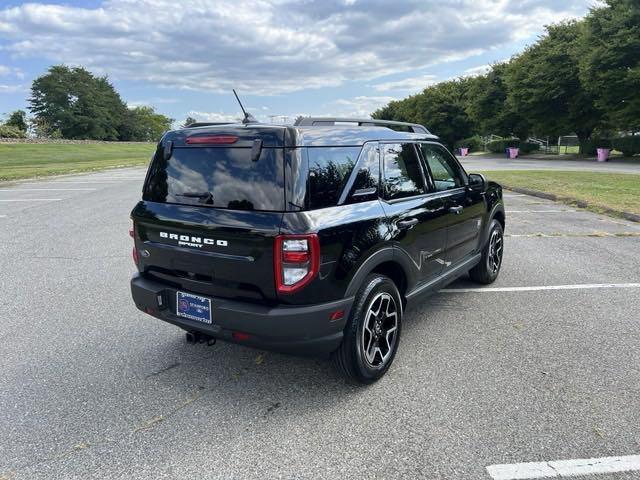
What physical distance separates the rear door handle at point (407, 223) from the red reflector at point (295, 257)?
101 centimetres

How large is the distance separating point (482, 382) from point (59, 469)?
2661 millimetres

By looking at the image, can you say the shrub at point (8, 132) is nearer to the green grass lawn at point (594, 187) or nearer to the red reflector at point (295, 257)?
the green grass lawn at point (594, 187)

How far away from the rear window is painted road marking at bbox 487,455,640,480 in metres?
1.88

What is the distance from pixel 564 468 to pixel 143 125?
127369mm

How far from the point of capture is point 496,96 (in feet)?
147

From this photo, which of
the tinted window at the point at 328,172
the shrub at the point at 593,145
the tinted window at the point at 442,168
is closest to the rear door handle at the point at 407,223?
the tinted window at the point at 328,172

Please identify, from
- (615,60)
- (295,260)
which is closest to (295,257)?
(295,260)

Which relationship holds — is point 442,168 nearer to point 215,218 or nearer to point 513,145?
point 215,218

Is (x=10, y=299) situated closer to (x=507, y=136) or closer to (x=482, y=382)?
(x=482, y=382)

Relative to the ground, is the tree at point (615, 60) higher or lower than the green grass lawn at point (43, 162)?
higher

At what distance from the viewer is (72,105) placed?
89000 mm

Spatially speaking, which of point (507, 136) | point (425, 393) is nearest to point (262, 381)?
point (425, 393)

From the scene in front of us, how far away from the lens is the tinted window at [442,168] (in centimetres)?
427

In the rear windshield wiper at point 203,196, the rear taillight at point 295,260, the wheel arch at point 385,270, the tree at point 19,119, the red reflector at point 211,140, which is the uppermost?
the tree at point 19,119
